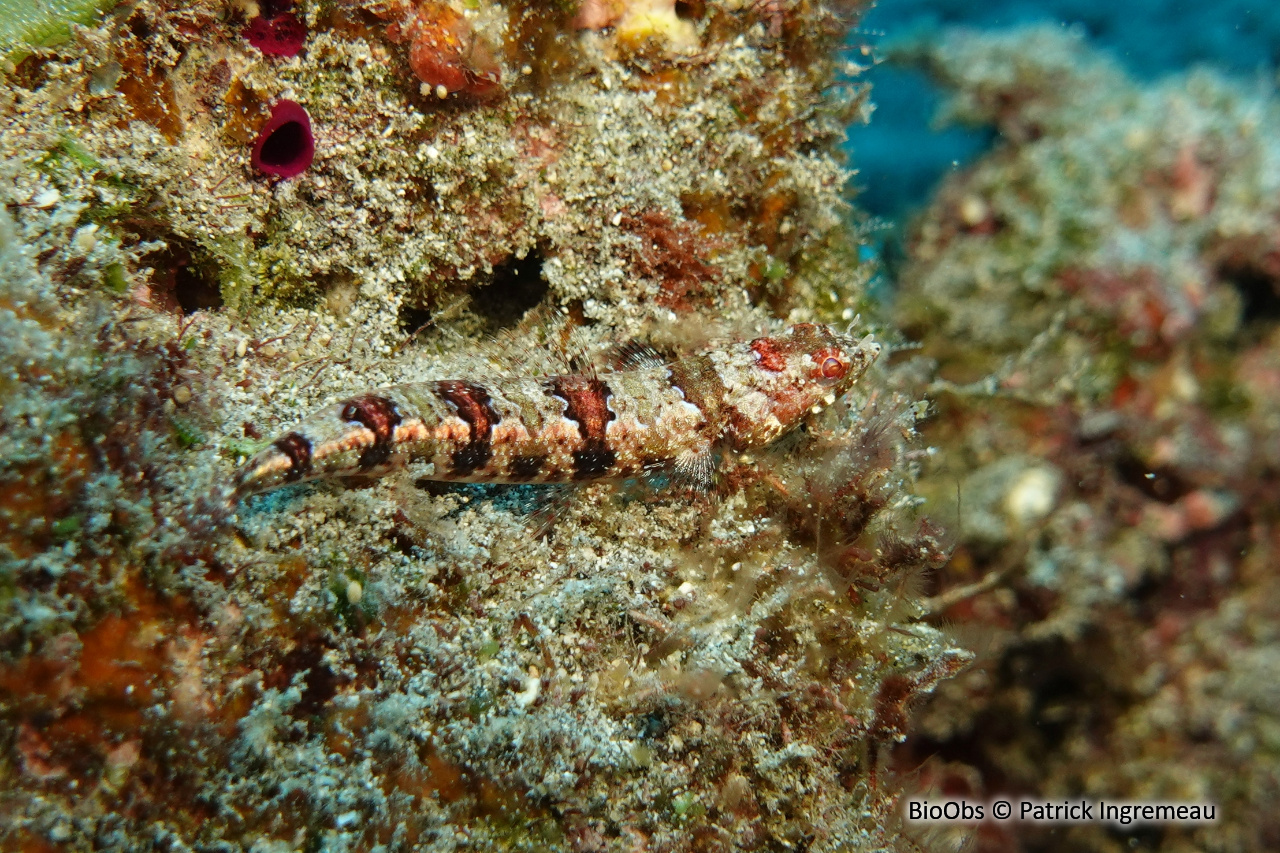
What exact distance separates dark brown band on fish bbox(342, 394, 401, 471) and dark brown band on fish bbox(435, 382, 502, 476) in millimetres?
311

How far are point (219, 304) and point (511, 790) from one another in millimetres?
2907

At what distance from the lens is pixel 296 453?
2.43 metres

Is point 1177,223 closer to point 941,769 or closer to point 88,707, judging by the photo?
point 941,769

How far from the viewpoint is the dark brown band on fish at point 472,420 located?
303cm

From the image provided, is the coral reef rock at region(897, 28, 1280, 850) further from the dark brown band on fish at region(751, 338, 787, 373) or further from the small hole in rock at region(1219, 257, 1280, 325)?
the dark brown band on fish at region(751, 338, 787, 373)

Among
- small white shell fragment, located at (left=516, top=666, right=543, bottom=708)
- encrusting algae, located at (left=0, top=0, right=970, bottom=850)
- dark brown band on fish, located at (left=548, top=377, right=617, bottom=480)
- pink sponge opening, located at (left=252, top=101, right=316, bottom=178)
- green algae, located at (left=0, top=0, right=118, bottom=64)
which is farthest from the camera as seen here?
dark brown band on fish, located at (left=548, top=377, right=617, bottom=480)


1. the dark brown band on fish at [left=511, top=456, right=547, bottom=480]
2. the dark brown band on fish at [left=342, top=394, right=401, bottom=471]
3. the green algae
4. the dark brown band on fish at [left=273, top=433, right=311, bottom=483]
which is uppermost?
the green algae

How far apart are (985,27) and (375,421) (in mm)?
4546

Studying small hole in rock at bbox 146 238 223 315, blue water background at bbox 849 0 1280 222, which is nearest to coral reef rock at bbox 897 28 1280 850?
blue water background at bbox 849 0 1280 222

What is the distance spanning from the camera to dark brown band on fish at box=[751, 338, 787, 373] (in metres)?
3.64

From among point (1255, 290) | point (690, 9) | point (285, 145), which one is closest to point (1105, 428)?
point (1255, 290)

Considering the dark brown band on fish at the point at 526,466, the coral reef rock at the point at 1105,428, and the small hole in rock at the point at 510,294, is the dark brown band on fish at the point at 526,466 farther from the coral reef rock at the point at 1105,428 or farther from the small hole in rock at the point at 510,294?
the coral reef rock at the point at 1105,428

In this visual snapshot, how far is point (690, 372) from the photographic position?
3625 millimetres

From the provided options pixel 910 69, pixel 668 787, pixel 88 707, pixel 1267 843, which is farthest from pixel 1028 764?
pixel 88 707
